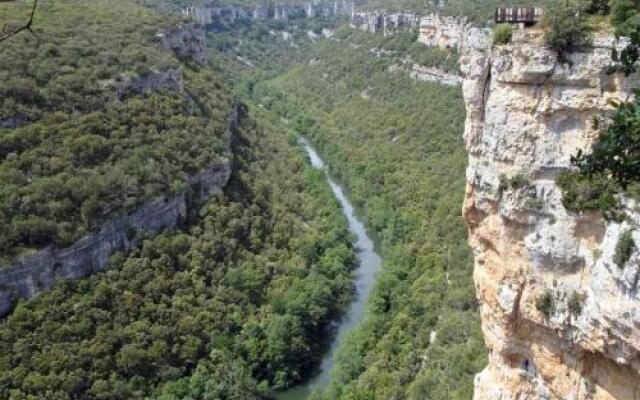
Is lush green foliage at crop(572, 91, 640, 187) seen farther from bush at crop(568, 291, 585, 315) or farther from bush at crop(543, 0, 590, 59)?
bush at crop(568, 291, 585, 315)

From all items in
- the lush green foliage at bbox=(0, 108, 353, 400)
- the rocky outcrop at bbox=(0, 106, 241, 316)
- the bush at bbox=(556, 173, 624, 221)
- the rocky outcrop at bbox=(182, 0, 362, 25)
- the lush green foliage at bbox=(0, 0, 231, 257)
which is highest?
the rocky outcrop at bbox=(182, 0, 362, 25)

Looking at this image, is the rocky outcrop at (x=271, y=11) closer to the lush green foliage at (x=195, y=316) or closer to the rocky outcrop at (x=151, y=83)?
the rocky outcrop at (x=151, y=83)

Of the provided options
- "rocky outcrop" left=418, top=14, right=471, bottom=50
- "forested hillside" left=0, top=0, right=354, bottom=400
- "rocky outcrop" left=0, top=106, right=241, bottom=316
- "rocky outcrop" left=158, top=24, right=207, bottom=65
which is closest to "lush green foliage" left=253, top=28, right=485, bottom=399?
"forested hillside" left=0, top=0, right=354, bottom=400

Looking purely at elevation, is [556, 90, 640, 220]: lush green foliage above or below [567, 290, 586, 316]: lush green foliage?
above

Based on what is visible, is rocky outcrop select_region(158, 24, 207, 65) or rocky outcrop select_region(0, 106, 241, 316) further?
rocky outcrop select_region(158, 24, 207, 65)

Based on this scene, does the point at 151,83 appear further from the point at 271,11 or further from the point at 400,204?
the point at 271,11

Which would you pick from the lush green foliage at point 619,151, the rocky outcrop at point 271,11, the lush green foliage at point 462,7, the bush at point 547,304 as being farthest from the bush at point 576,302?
the rocky outcrop at point 271,11

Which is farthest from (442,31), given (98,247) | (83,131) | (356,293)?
(98,247)
